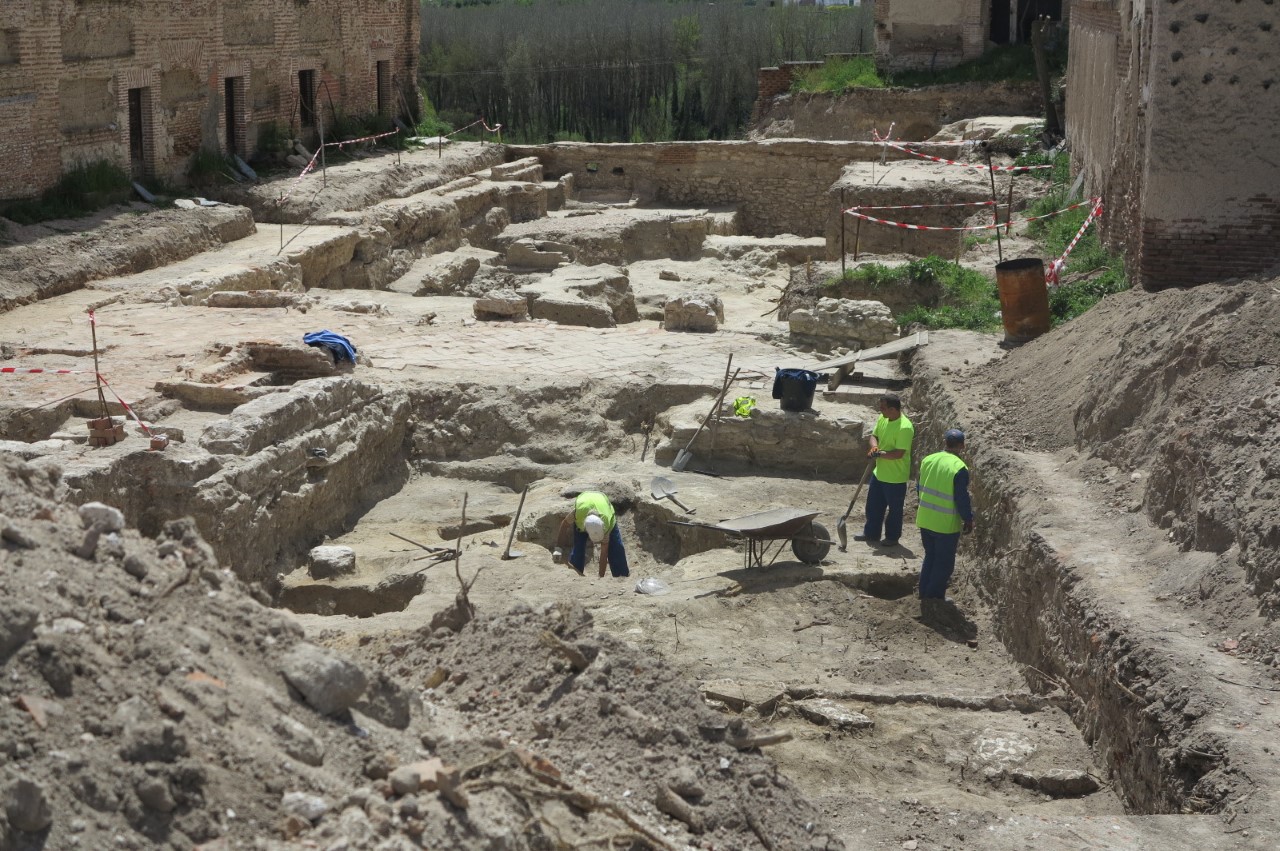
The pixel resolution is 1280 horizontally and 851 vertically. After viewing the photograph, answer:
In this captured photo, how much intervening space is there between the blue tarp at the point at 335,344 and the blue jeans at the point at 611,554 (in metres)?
3.65

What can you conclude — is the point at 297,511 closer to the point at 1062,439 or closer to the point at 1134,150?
the point at 1062,439

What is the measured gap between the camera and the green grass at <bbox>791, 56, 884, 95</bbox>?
29.7 m

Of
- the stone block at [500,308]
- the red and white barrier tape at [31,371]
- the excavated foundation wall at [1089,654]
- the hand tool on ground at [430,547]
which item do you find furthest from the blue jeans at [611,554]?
the stone block at [500,308]

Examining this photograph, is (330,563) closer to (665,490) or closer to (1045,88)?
(665,490)

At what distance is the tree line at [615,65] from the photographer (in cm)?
3753

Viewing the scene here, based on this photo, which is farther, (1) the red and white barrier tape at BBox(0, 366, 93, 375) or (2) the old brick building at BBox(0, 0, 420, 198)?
(2) the old brick building at BBox(0, 0, 420, 198)

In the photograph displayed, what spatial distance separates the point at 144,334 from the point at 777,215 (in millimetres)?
14416

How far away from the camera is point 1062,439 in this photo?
1015 cm

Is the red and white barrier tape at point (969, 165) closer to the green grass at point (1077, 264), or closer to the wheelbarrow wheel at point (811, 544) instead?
the green grass at point (1077, 264)

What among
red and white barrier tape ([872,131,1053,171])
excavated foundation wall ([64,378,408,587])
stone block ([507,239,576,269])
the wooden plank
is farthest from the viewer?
red and white barrier tape ([872,131,1053,171])

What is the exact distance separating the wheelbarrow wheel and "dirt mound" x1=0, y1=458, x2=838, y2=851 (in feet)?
13.0

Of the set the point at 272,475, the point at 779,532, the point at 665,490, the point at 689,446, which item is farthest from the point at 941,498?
the point at 272,475

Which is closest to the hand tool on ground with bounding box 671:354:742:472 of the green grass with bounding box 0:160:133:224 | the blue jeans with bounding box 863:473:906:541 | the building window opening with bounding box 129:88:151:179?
the blue jeans with bounding box 863:473:906:541

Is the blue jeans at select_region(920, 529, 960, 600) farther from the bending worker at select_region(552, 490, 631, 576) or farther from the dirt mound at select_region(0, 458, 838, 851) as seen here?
the dirt mound at select_region(0, 458, 838, 851)
